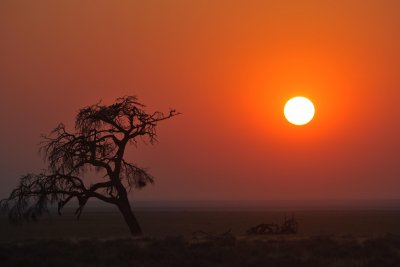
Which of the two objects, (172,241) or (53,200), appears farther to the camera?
(53,200)

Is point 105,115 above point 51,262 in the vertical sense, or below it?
above

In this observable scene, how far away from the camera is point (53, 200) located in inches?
1614

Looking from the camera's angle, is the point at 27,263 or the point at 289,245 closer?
the point at 27,263

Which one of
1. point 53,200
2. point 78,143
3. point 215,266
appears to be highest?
point 78,143

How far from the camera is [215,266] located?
89.0 ft

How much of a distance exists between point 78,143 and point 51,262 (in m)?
13.9

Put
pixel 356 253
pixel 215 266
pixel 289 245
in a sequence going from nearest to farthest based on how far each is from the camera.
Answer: pixel 215 266, pixel 356 253, pixel 289 245

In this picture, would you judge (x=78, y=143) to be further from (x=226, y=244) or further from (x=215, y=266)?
(x=215, y=266)

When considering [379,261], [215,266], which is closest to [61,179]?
[215,266]

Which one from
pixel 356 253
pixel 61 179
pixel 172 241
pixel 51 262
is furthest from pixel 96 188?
pixel 356 253

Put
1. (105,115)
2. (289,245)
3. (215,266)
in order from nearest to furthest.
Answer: (215,266) < (289,245) < (105,115)

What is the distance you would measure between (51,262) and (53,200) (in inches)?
532

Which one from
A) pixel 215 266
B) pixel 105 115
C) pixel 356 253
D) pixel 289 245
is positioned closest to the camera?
pixel 215 266

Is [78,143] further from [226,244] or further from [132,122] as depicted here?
[226,244]
